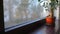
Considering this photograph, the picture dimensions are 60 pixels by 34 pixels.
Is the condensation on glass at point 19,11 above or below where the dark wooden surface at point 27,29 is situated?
above

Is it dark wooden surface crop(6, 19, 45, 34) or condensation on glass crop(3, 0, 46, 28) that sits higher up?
condensation on glass crop(3, 0, 46, 28)

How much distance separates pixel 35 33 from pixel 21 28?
18cm

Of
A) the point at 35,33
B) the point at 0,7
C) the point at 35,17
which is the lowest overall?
the point at 35,33

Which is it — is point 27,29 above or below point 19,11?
below

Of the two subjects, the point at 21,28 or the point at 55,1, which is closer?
the point at 21,28

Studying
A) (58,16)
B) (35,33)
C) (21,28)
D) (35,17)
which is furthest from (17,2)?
(58,16)

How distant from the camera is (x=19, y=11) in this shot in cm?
162

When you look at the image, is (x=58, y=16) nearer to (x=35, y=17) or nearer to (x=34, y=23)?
(x=35, y=17)

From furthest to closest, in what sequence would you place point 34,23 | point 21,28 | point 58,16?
1. point 58,16
2. point 34,23
3. point 21,28

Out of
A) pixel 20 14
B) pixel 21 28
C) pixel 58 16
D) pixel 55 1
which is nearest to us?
pixel 21 28

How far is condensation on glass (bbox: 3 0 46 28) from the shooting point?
1395 mm

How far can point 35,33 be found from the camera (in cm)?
153

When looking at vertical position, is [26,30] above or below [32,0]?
below

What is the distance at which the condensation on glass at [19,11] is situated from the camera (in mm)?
1395
